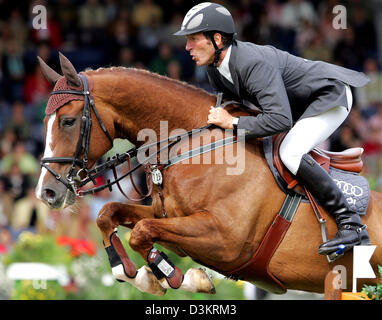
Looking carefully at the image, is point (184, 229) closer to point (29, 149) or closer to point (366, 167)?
point (366, 167)

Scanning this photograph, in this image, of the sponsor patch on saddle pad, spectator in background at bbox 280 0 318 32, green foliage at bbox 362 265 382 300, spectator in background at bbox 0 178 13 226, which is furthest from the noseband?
spectator in background at bbox 280 0 318 32

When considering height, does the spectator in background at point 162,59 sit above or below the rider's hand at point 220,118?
above

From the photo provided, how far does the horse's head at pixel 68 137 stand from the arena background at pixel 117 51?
4.17m

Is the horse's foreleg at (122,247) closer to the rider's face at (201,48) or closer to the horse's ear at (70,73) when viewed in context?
the horse's ear at (70,73)

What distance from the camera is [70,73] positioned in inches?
174

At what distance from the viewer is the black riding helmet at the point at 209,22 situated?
4.42 meters

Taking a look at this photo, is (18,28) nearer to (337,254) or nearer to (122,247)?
(122,247)

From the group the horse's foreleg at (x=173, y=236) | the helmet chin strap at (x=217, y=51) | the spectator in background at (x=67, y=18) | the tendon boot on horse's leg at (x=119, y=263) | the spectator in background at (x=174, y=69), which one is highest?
the spectator in background at (x=67, y=18)

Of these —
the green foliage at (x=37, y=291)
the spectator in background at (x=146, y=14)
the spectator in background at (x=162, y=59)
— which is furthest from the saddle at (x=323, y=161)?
the spectator in background at (x=146, y=14)

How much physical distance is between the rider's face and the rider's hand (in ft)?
1.08

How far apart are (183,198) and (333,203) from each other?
1.01m

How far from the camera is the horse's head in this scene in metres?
4.39

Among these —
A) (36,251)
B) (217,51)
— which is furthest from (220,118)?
(36,251)
